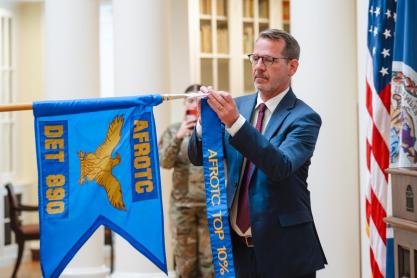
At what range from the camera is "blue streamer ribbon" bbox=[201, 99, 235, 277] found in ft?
8.98

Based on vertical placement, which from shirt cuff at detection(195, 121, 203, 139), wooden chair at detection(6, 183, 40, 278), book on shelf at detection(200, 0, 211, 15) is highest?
book on shelf at detection(200, 0, 211, 15)

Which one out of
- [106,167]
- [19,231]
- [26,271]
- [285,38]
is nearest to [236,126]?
[285,38]

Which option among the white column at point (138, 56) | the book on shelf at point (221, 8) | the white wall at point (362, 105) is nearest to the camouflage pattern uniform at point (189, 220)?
the white column at point (138, 56)

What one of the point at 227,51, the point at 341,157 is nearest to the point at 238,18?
the point at 227,51

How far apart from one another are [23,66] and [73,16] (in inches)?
155

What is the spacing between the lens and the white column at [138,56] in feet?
17.0

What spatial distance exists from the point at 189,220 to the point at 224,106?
292cm

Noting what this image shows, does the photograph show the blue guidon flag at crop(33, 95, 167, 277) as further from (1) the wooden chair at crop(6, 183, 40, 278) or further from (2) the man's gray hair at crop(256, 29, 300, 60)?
(1) the wooden chair at crop(6, 183, 40, 278)

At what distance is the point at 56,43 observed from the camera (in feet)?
18.0

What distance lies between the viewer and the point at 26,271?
8008 millimetres

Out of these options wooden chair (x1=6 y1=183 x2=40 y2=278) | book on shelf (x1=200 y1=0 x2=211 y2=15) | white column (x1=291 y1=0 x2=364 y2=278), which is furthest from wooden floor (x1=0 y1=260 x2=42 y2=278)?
white column (x1=291 y1=0 x2=364 y2=278)

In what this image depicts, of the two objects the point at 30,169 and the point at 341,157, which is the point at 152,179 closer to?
the point at 341,157

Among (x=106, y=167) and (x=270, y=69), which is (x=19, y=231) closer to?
(x=106, y=167)

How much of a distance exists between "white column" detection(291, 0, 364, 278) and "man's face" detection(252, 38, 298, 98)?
191 centimetres
